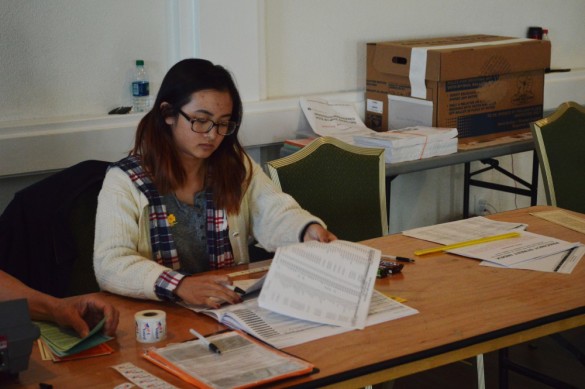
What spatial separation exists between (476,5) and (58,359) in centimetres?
352

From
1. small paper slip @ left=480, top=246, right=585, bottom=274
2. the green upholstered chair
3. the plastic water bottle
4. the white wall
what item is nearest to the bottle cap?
the white wall

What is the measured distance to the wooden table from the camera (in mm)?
1703

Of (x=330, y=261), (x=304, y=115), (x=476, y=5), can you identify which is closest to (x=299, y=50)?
(x=304, y=115)

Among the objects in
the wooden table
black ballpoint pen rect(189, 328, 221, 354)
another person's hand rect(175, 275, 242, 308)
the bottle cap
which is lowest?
the wooden table

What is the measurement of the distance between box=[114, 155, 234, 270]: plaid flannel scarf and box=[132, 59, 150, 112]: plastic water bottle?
3.99ft

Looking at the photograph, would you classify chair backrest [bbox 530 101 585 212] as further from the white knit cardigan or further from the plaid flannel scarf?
the plaid flannel scarf

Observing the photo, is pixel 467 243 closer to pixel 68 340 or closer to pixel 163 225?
pixel 163 225

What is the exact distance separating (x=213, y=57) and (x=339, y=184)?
99 centimetres

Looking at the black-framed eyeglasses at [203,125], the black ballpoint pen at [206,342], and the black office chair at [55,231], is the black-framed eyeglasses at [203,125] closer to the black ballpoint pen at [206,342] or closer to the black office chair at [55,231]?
the black office chair at [55,231]

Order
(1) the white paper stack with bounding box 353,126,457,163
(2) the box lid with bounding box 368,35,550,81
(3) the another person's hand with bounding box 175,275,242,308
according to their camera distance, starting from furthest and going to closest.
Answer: (2) the box lid with bounding box 368,35,550,81, (1) the white paper stack with bounding box 353,126,457,163, (3) the another person's hand with bounding box 175,275,242,308

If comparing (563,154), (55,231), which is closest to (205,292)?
(55,231)

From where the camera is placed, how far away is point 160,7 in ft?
11.9

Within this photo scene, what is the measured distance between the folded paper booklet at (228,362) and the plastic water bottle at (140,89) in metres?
1.88

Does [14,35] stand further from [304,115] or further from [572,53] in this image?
[572,53]
